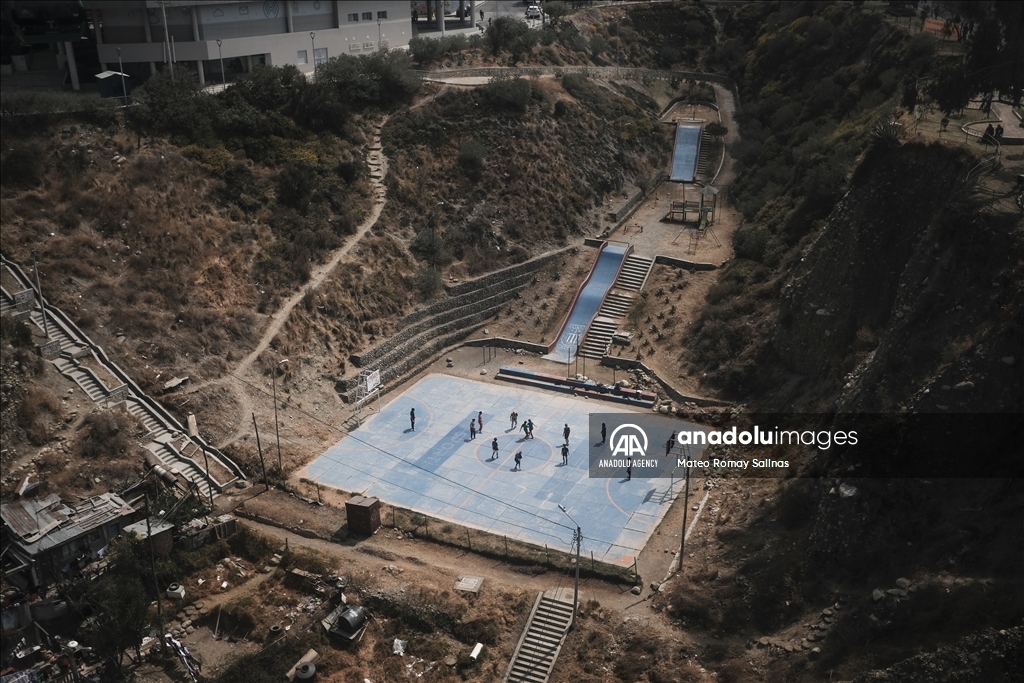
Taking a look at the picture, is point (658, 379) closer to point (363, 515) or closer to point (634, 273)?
point (634, 273)

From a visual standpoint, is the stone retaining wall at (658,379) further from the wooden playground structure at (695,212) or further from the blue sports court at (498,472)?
the wooden playground structure at (695,212)

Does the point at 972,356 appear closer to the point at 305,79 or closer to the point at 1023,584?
the point at 1023,584

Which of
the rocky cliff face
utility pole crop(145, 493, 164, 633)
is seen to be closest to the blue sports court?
utility pole crop(145, 493, 164, 633)

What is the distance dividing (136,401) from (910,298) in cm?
3007

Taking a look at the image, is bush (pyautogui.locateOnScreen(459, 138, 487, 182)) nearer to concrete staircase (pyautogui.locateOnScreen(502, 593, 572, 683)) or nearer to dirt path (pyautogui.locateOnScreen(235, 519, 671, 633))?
dirt path (pyautogui.locateOnScreen(235, 519, 671, 633))

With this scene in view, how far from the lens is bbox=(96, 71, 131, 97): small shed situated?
50381 mm

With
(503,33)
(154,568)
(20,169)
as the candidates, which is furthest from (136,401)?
(503,33)

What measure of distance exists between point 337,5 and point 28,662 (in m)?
45.9

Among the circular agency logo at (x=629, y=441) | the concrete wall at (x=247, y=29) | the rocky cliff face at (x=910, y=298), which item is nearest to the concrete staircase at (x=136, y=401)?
the circular agency logo at (x=629, y=441)

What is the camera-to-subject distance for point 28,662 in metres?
28.1

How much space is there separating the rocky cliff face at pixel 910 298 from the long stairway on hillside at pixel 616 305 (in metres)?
9.15

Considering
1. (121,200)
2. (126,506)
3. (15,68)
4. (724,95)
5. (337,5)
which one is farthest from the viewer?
(724,95)

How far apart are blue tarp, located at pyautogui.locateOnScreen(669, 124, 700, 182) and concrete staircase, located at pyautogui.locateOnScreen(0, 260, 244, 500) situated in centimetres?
3669

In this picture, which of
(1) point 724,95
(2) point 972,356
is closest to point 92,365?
(2) point 972,356
